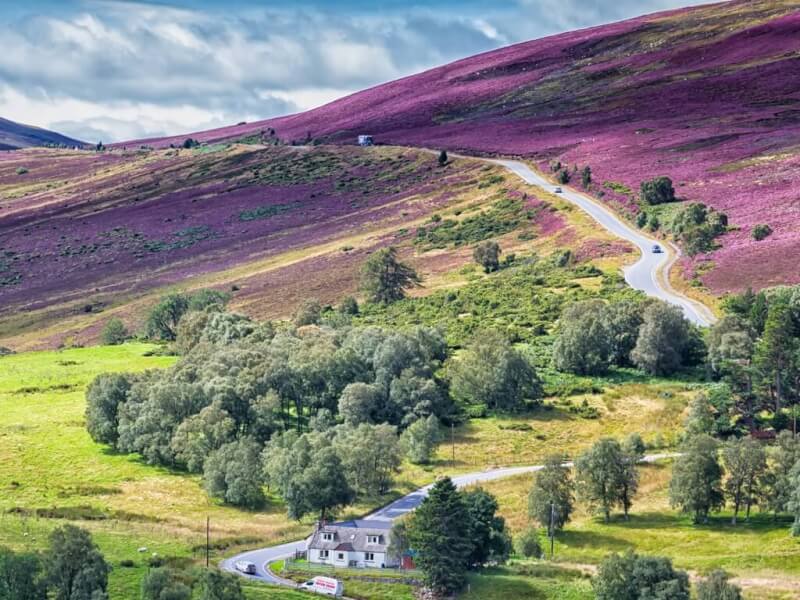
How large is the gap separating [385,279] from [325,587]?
75.5 m

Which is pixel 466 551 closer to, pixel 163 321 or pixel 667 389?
pixel 667 389

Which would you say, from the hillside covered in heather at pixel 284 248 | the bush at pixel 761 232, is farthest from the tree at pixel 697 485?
the hillside covered in heather at pixel 284 248

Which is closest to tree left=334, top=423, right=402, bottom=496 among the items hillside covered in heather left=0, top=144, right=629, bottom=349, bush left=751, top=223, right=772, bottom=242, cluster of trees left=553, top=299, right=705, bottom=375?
cluster of trees left=553, top=299, right=705, bottom=375

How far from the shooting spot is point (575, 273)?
131 m

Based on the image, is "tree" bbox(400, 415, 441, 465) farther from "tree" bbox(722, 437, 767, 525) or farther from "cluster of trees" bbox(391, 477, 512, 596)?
"tree" bbox(722, 437, 767, 525)

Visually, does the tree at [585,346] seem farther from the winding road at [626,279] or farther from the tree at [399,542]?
the tree at [399,542]

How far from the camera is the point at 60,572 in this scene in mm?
61875

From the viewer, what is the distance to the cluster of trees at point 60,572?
Result: 60.1 meters

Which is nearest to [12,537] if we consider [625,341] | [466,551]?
[466,551]

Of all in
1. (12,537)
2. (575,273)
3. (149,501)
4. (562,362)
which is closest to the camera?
(12,537)

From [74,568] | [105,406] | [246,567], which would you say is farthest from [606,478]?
[105,406]

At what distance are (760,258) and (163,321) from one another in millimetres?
64559

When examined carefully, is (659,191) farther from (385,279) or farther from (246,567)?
(246,567)

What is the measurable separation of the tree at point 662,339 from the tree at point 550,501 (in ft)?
91.6
